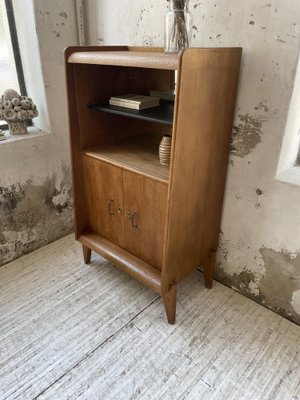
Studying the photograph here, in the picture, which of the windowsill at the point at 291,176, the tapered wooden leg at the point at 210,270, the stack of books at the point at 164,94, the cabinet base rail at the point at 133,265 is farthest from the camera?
the tapered wooden leg at the point at 210,270

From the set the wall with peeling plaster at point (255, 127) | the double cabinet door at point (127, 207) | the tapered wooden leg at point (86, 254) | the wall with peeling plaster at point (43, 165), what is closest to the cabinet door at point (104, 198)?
the double cabinet door at point (127, 207)

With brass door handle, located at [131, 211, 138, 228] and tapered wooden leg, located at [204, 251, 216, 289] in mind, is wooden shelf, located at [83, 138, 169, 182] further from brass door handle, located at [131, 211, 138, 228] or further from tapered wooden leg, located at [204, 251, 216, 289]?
tapered wooden leg, located at [204, 251, 216, 289]

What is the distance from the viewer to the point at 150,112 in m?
1.33

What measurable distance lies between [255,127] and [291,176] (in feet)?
0.90

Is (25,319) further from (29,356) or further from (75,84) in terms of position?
(75,84)

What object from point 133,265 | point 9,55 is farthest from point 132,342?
point 9,55

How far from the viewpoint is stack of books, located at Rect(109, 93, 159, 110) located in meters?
1.37

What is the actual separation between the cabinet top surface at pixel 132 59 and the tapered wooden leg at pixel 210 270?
1017mm

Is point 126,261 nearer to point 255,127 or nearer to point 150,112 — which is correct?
point 150,112

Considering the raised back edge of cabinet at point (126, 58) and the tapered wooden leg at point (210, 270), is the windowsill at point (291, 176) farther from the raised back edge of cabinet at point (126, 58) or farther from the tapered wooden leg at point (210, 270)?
the raised back edge of cabinet at point (126, 58)

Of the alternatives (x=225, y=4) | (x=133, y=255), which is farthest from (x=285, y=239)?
(x=225, y=4)

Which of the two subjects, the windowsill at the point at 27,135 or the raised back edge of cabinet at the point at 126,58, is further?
the windowsill at the point at 27,135

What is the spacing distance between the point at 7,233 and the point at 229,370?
1489 millimetres

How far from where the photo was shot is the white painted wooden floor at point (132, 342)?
1215mm
